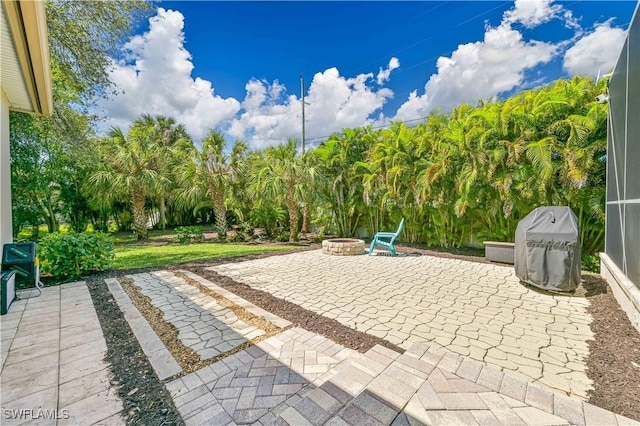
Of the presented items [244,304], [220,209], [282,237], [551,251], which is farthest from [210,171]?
[551,251]

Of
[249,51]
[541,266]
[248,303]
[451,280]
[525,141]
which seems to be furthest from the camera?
[249,51]

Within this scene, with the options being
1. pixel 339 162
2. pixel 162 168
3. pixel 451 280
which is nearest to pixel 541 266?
pixel 451 280

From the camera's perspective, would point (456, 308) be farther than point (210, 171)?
No

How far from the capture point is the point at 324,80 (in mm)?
15094

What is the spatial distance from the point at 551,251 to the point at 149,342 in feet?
19.5

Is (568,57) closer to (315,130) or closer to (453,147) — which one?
(453,147)

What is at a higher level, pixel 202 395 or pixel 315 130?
pixel 315 130

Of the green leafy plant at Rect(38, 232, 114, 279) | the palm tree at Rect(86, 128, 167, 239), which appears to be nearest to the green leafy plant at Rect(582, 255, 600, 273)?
the green leafy plant at Rect(38, 232, 114, 279)

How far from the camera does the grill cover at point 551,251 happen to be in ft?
13.2

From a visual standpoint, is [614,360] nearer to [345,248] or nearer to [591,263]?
[591,263]

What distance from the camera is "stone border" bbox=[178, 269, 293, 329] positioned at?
3.32 metres

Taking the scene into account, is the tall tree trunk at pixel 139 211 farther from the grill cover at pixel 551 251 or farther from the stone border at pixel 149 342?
the grill cover at pixel 551 251

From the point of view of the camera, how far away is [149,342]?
2.76 metres

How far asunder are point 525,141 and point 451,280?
157 inches
